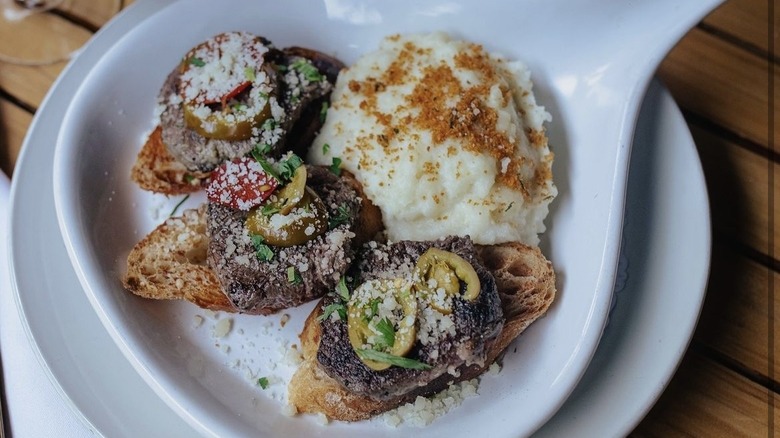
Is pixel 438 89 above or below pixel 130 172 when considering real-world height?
above

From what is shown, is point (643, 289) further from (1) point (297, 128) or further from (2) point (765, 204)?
(1) point (297, 128)

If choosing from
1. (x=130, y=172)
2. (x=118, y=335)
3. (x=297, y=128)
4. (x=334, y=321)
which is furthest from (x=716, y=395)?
(x=130, y=172)

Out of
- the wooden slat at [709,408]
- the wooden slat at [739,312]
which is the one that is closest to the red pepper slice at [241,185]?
the wooden slat at [709,408]

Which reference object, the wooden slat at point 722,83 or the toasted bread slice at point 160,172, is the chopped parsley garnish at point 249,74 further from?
the wooden slat at point 722,83

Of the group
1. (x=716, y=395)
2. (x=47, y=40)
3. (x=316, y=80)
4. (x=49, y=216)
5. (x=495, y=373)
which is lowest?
(x=716, y=395)

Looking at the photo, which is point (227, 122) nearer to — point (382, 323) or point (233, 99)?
point (233, 99)

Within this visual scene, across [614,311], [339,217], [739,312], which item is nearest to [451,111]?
[339,217]

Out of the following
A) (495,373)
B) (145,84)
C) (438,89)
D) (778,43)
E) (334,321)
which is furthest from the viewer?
(778,43)

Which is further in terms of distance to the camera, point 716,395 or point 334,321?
point 716,395
